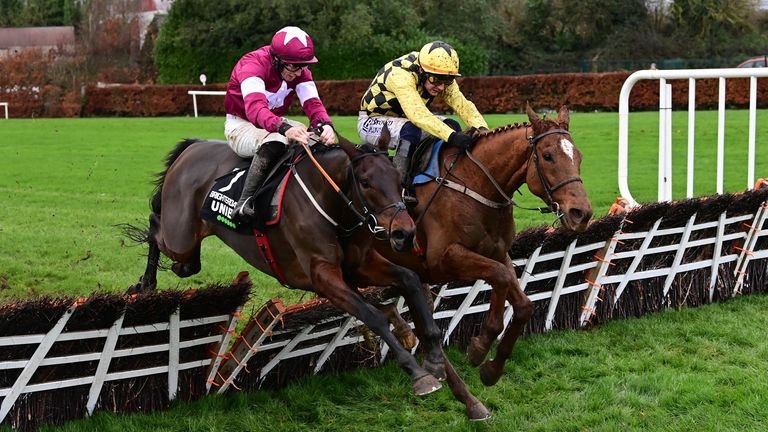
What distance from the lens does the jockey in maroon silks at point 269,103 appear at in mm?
5207

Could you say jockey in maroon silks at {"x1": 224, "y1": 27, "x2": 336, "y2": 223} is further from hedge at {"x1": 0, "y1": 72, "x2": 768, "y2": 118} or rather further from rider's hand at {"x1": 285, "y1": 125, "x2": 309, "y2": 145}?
hedge at {"x1": 0, "y1": 72, "x2": 768, "y2": 118}

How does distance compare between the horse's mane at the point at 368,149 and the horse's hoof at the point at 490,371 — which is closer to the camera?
the horse's mane at the point at 368,149

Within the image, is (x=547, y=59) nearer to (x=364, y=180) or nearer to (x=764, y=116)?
(x=764, y=116)

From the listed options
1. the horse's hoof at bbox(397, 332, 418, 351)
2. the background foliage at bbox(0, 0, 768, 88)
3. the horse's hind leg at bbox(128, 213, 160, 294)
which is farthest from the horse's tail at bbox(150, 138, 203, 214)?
the background foliage at bbox(0, 0, 768, 88)

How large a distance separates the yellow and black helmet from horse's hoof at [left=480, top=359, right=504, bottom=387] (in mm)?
1775

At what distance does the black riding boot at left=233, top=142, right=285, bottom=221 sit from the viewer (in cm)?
534

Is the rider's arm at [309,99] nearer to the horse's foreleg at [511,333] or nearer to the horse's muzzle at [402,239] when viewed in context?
the horse's muzzle at [402,239]

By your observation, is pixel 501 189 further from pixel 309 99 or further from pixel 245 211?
pixel 245 211

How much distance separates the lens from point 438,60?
5805 mm

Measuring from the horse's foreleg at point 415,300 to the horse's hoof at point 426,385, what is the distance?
0.13 meters

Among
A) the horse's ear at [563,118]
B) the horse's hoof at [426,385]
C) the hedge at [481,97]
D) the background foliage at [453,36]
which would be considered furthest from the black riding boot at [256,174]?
the background foliage at [453,36]

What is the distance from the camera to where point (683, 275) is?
7555mm

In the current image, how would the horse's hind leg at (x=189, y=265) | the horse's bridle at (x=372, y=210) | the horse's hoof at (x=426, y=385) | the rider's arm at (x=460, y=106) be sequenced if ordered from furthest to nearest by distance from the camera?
1. the horse's hind leg at (x=189, y=265)
2. the rider's arm at (x=460, y=106)
3. the horse's bridle at (x=372, y=210)
4. the horse's hoof at (x=426, y=385)

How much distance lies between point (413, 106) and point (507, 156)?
68cm
